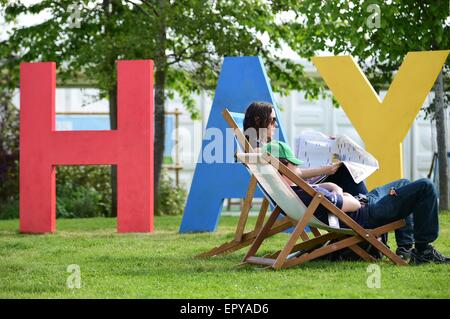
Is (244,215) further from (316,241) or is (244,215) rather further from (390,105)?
(390,105)

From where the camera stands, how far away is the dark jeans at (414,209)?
6.20 meters

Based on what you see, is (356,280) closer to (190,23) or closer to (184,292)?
(184,292)

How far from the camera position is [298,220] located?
6.43 meters

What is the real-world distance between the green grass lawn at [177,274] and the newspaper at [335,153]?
29.6 inches

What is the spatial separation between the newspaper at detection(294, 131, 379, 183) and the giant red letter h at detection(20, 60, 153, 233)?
10.2 feet

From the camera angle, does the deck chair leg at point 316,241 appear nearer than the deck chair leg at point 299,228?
No

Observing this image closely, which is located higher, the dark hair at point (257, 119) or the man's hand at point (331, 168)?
the dark hair at point (257, 119)

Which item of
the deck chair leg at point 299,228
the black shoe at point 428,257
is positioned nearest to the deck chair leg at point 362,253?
the black shoe at point 428,257

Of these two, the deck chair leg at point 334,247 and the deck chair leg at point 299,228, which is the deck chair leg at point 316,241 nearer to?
the deck chair leg at point 334,247

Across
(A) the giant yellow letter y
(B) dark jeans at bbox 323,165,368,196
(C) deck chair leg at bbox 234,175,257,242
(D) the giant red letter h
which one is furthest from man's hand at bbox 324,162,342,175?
(D) the giant red letter h

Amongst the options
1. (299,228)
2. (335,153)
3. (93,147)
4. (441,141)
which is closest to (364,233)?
(299,228)

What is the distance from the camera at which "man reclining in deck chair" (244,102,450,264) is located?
20.4 ft

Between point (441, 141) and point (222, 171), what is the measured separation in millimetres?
4606

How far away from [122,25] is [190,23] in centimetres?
197
